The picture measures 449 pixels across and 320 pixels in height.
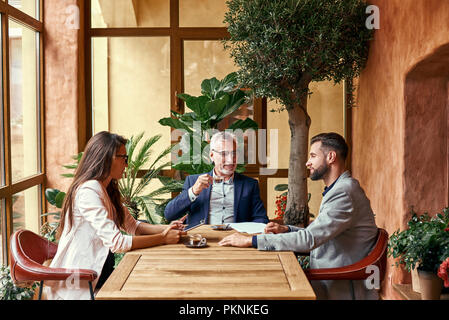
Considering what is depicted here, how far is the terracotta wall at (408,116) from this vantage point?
12.3 feet

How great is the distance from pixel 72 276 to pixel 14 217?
8.26 feet

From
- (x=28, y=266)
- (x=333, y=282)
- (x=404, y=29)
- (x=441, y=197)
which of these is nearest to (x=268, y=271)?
(x=333, y=282)

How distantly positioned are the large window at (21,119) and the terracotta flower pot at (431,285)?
3298 millimetres

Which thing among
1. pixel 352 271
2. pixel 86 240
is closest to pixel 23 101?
pixel 86 240

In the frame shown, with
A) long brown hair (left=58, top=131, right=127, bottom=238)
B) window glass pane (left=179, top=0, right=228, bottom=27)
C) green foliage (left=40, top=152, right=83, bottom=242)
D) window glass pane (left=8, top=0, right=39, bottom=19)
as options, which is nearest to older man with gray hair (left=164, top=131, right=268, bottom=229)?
long brown hair (left=58, top=131, right=127, bottom=238)

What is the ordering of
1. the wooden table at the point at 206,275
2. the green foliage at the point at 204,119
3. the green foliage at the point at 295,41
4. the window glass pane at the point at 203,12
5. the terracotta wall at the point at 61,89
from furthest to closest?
the window glass pane at the point at 203,12, the terracotta wall at the point at 61,89, the green foliage at the point at 204,119, the green foliage at the point at 295,41, the wooden table at the point at 206,275

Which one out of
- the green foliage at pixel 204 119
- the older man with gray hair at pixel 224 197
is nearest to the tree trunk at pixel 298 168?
the green foliage at pixel 204 119

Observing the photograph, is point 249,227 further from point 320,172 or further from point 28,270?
point 28,270

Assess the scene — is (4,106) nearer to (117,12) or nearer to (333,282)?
(117,12)

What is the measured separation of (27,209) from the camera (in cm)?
530

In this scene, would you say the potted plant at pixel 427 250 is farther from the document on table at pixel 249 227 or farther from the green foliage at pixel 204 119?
the green foliage at pixel 204 119

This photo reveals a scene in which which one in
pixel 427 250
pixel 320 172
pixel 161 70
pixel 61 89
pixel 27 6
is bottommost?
pixel 427 250

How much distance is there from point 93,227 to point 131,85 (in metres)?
3.78
